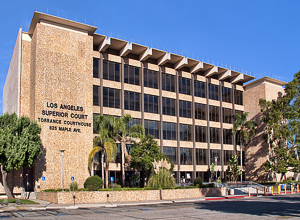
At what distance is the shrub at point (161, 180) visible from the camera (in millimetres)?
35406

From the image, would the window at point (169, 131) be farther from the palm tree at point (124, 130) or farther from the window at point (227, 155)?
the window at point (227, 155)

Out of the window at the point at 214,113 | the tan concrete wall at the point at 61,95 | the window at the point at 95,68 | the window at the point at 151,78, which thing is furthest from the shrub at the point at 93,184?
the window at the point at 214,113

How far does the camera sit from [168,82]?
174 ft

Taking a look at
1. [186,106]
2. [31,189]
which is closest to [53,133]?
[31,189]

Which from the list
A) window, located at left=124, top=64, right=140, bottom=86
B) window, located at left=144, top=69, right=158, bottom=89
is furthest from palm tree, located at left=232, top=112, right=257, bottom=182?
window, located at left=124, top=64, right=140, bottom=86

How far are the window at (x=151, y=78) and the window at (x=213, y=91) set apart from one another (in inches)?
496

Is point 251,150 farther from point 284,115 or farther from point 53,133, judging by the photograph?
point 53,133

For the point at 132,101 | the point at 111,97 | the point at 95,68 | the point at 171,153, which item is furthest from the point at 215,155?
the point at 95,68

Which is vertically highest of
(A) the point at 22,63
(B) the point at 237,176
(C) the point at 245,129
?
(A) the point at 22,63

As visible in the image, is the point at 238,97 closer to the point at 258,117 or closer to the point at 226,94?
the point at 226,94

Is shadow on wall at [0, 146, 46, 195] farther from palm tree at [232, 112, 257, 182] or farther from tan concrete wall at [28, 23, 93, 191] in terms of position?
palm tree at [232, 112, 257, 182]

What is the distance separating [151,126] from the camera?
162ft

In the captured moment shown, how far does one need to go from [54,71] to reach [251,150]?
41471mm

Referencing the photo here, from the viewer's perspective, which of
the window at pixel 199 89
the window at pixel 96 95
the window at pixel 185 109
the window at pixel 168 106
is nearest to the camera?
the window at pixel 96 95
